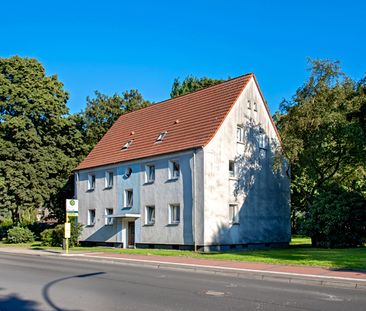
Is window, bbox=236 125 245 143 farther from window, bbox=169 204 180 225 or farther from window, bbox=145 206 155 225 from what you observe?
Result: window, bbox=145 206 155 225

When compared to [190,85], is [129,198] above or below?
below

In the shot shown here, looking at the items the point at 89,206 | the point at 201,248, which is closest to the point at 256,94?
the point at 201,248

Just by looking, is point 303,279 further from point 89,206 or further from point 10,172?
point 10,172

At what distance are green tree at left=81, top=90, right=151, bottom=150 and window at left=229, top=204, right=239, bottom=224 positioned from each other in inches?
844

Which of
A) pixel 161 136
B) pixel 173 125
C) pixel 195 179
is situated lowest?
pixel 195 179

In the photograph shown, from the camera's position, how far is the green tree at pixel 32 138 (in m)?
40.1

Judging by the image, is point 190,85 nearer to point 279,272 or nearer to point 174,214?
point 174,214

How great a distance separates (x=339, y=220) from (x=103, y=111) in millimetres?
28700

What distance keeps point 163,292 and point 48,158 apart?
3310cm

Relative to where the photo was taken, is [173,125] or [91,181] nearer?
[173,125]

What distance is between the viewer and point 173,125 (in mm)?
33000

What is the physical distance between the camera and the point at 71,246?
34.8 metres

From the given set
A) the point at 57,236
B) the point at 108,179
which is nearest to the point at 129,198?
the point at 108,179

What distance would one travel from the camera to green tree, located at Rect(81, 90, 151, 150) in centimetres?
4800
